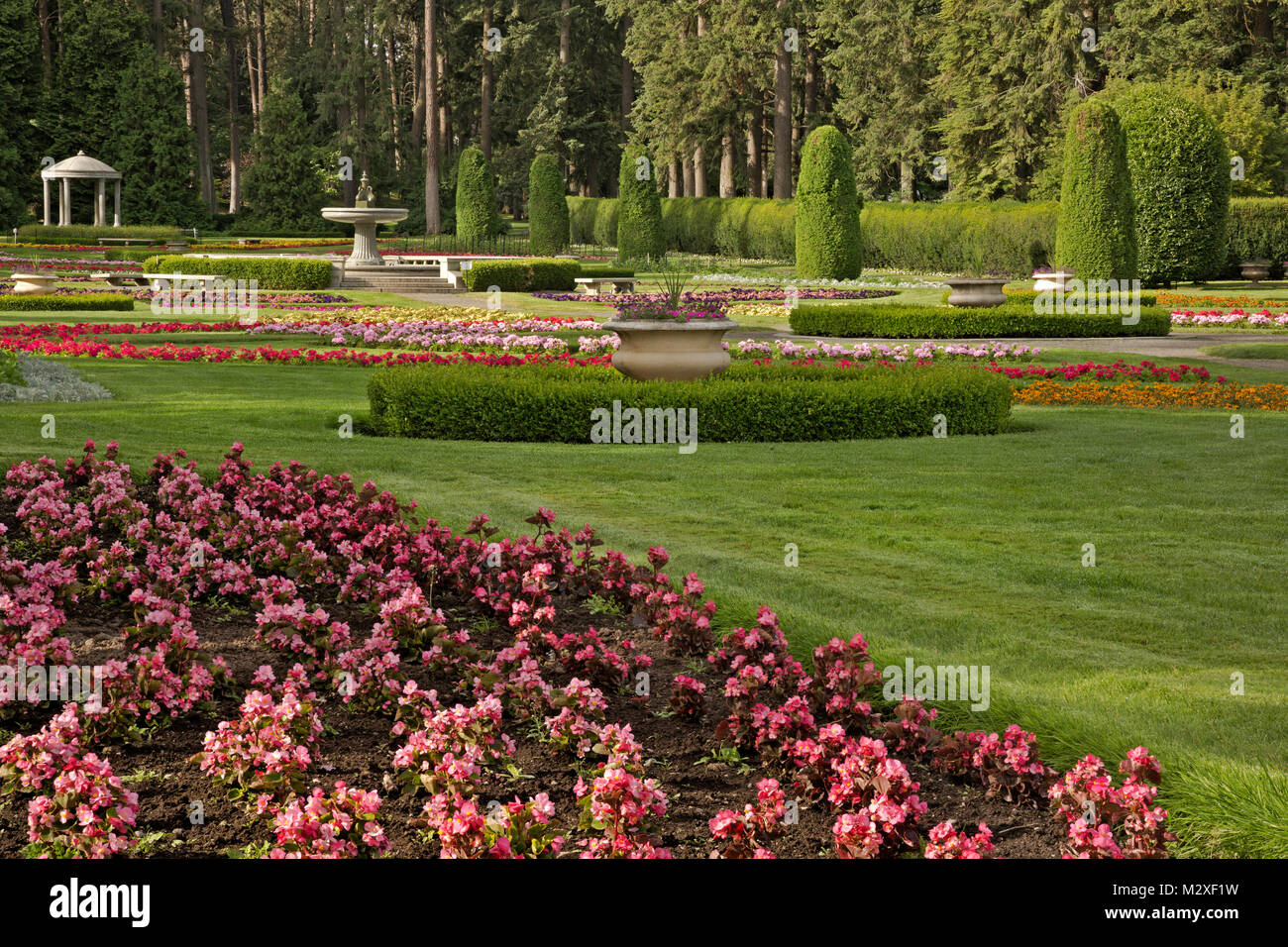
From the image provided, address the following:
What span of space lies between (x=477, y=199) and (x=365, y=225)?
6676 millimetres

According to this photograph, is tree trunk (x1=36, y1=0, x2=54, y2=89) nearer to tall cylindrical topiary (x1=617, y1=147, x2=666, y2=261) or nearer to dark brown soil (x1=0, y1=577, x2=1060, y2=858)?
tall cylindrical topiary (x1=617, y1=147, x2=666, y2=261)

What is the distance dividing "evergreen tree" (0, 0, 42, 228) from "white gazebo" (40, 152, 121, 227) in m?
1.09

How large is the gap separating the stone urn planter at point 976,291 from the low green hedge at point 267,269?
15.4 meters

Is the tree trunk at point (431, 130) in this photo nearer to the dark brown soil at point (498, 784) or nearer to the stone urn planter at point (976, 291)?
the stone urn planter at point (976, 291)

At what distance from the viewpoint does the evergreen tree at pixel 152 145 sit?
4697 centimetres

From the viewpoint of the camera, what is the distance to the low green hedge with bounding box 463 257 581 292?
98.4 ft

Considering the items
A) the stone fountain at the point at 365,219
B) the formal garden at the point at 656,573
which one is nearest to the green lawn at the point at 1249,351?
the formal garden at the point at 656,573

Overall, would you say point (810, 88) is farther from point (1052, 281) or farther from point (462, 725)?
point (462, 725)

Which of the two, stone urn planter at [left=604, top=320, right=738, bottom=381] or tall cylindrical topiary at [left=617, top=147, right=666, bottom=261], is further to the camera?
tall cylindrical topiary at [left=617, top=147, right=666, bottom=261]

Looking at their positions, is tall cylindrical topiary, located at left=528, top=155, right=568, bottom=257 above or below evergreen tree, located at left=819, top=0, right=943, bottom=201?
below

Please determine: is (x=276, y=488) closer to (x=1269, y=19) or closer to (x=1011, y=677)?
(x=1011, y=677)

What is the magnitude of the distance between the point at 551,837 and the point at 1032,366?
1337cm

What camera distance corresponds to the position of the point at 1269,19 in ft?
122

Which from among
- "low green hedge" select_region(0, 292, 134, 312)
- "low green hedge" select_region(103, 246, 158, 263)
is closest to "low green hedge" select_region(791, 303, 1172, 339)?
"low green hedge" select_region(0, 292, 134, 312)
